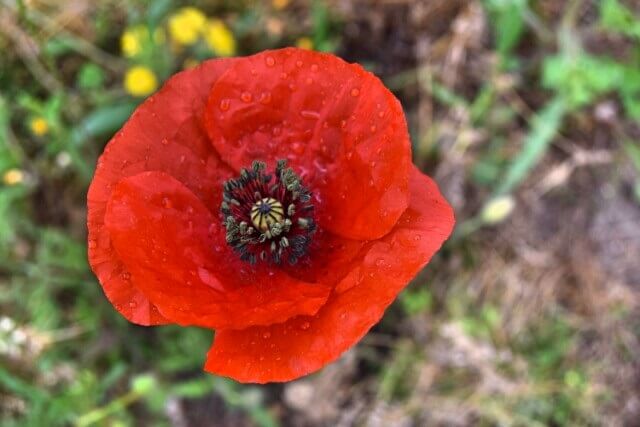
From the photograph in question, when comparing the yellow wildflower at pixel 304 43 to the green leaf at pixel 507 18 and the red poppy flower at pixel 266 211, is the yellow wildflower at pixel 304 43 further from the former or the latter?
the red poppy flower at pixel 266 211

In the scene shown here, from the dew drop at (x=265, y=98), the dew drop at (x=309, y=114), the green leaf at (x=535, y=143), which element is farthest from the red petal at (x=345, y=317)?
the green leaf at (x=535, y=143)

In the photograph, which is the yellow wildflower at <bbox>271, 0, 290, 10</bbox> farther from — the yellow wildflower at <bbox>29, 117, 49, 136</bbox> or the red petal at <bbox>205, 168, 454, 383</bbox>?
the red petal at <bbox>205, 168, 454, 383</bbox>

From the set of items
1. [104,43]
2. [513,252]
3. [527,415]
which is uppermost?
[104,43]

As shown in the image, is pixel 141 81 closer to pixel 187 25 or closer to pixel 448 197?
pixel 187 25

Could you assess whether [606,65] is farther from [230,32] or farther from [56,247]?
[56,247]

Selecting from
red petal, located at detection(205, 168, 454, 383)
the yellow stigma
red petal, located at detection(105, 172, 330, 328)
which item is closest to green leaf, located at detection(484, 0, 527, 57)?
red petal, located at detection(205, 168, 454, 383)

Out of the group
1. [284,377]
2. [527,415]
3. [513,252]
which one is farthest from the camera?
[513,252]

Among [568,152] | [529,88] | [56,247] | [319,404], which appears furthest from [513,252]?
[56,247]
